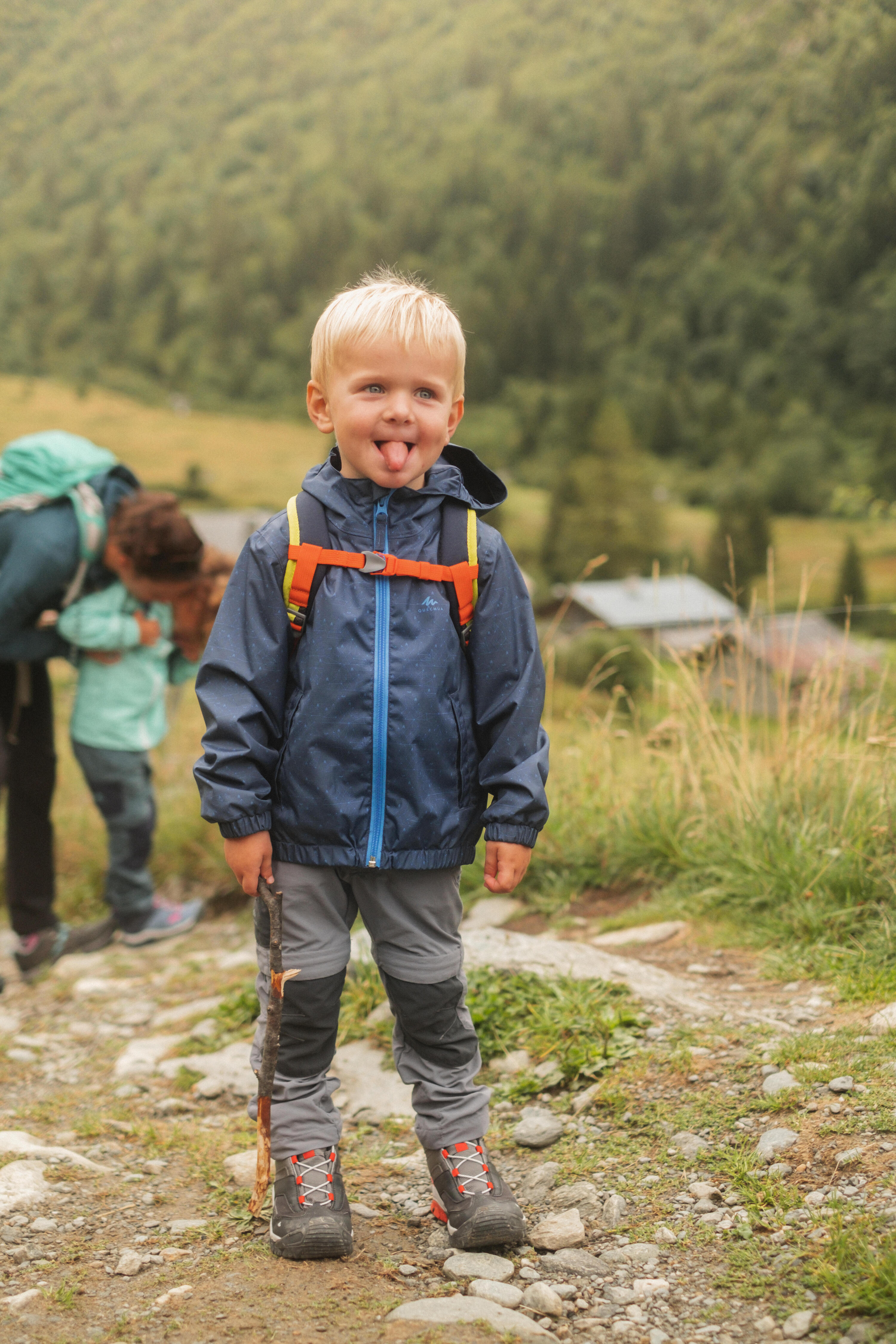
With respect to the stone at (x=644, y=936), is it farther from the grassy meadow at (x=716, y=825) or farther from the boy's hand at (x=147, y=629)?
the boy's hand at (x=147, y=629)

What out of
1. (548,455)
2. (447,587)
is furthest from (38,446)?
(548,455)

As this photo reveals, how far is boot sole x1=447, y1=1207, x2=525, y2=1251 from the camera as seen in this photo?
1.94 m

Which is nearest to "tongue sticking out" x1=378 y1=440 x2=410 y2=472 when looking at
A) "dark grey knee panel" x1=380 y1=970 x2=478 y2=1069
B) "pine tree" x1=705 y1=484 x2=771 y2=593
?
"dark grey knee panel" x1=380 y1=970 x2=478 y2=1069

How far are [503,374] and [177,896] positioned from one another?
6421mm

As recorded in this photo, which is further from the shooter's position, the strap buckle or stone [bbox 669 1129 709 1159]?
stone [bbox 669 1129 709 1159]

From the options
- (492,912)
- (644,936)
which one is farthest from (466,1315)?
(492,912)

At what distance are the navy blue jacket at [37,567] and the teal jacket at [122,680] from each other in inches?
5.1

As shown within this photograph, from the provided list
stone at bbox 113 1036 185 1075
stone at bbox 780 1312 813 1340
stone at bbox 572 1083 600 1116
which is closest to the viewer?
stone at bbox 780 1312 813 1340

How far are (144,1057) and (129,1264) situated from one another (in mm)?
1272

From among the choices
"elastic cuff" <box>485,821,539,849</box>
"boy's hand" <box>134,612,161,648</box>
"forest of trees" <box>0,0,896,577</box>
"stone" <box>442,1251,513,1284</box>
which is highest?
"forest of trees" <box>0,0,896,577</box>

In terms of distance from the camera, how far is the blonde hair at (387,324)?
196 cm

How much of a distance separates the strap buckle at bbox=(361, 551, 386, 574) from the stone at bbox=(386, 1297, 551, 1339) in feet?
3.91

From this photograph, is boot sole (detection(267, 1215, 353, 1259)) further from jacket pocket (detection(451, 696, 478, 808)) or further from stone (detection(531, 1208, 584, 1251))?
jacket pocket (detection(451, 696, 478, 808))

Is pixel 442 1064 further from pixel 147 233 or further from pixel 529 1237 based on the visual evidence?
pixel 147 233
